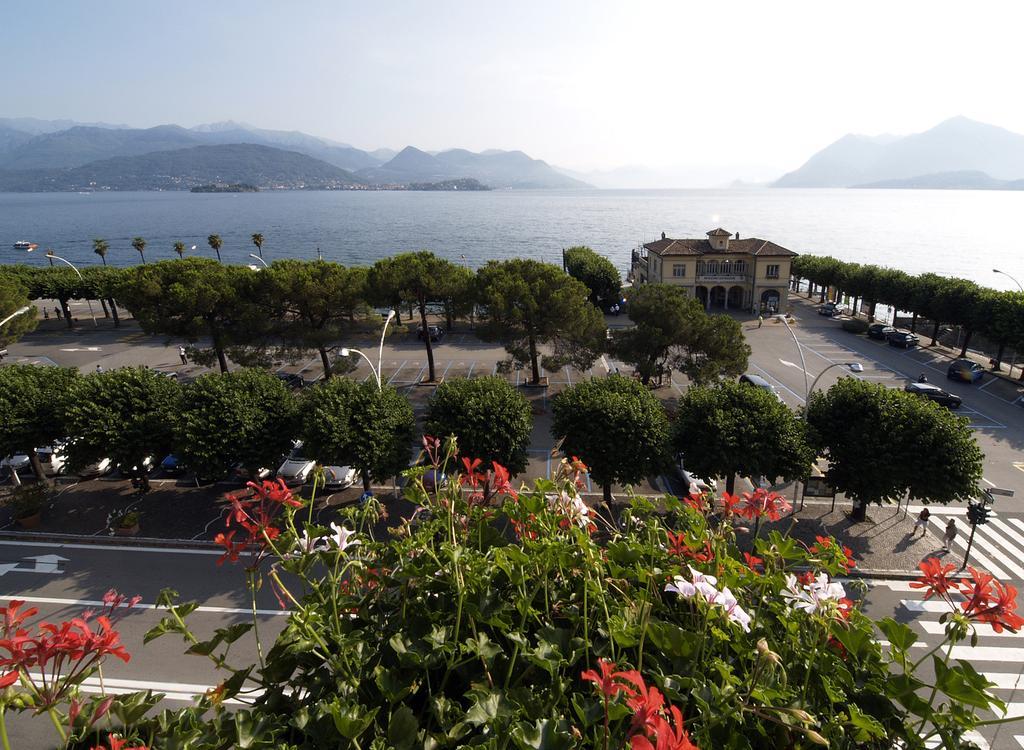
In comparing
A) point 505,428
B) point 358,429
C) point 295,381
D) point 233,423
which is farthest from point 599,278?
point 233,423

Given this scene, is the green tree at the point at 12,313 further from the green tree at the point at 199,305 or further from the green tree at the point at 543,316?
the green tree at the point at 543,316

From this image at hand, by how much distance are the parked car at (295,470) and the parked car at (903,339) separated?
160 feet

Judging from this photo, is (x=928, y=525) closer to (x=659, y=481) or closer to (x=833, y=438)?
(x=833, y=438)

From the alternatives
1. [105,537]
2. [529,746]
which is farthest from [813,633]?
[105,537]

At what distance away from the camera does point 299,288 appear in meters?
34.6

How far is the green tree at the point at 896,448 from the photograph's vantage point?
18938 mm

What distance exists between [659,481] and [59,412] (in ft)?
85.3

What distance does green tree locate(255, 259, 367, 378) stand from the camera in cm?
3462

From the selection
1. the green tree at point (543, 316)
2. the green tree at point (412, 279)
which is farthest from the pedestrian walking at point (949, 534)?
the green tree at point (412, 279)

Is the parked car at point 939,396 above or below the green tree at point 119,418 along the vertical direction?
below

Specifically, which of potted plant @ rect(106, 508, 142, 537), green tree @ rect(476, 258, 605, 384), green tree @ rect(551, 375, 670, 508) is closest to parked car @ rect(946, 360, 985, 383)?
green tree @ rect(476, 258, 605, 384)

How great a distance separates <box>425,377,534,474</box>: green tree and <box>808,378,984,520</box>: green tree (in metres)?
11.5

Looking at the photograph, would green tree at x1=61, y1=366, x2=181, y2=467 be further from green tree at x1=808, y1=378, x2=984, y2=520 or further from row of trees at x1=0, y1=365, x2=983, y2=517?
green tree at x1=808, y1=378, x2=984, y2=520

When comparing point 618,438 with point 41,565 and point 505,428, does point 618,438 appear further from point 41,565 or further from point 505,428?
point 41,565
